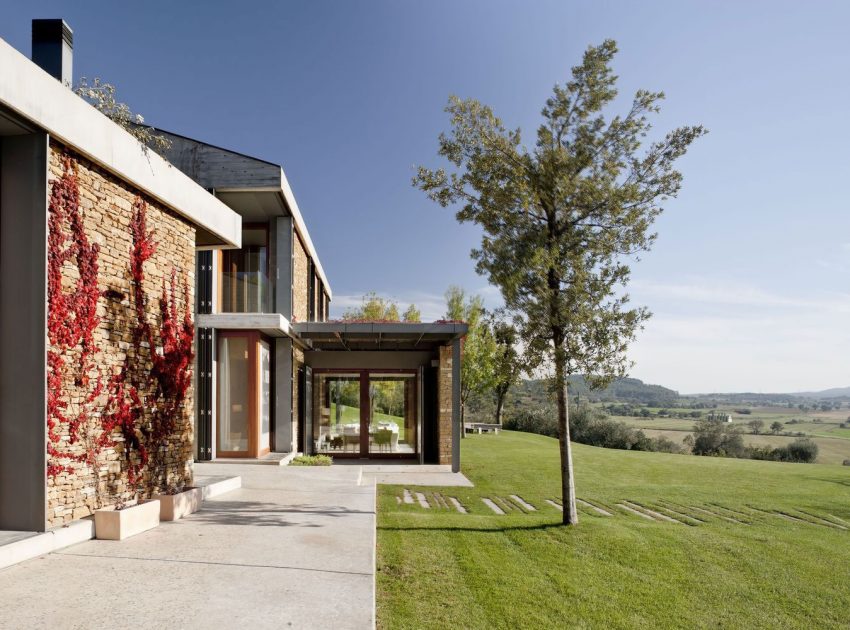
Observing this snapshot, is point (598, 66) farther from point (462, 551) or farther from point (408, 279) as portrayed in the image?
point (408, 279)

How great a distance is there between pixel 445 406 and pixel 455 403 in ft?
3.27

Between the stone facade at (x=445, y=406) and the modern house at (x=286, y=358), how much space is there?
0.03 meters

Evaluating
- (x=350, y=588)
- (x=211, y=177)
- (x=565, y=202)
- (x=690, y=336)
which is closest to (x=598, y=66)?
(x=565, y=202)

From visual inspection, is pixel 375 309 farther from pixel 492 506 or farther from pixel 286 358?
pixel 492 506

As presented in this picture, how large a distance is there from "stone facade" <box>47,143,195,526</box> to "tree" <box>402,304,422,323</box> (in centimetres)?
2238

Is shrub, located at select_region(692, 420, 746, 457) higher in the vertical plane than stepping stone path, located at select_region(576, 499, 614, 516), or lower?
lower

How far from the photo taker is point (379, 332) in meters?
13.9

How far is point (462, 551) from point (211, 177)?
1000cm

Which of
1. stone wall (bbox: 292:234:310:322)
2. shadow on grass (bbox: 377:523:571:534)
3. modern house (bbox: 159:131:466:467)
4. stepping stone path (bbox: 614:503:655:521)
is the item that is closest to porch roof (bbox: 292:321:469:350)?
modern house (bbox: 159:131:466:467)

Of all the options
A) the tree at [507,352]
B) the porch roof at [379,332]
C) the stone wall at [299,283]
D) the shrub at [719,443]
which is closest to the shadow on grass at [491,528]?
the tree at [507,352]

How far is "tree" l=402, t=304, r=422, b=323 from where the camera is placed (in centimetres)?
2959

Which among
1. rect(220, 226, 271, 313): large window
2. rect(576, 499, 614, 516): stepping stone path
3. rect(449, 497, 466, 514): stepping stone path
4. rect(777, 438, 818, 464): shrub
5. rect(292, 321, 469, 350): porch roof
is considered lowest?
rect(777, 438, 818, 464): shrub

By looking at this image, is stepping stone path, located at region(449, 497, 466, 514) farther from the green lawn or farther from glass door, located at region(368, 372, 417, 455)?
glass door, located at region(368, 372, 417, 455)

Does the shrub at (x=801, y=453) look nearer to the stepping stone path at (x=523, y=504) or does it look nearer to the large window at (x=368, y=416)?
the large window at (x=368, y=416)
